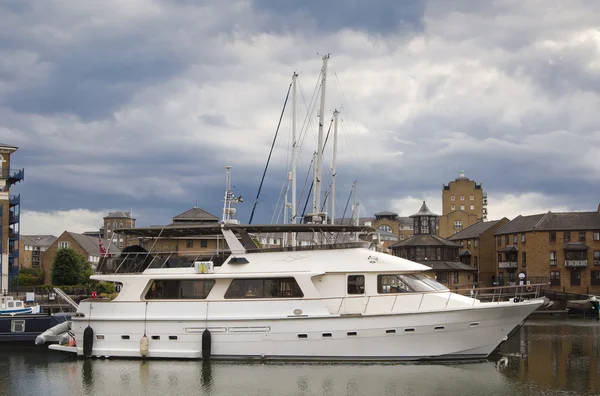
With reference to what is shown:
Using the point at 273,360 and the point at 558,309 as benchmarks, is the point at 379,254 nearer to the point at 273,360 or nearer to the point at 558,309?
the point at 273,360

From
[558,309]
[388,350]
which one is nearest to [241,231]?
[388,350]

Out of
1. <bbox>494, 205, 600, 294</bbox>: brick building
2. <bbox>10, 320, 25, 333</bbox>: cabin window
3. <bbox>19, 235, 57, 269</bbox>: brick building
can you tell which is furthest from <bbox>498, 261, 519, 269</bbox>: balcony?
<bbox>19, 235, 57, 269</bbox>: brick building

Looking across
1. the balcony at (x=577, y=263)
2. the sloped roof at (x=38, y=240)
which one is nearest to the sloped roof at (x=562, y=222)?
the balcony at (x=577, y=263)

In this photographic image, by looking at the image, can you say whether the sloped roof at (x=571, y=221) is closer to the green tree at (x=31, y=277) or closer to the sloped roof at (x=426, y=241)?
the sloped roof at (x=426, y=241)

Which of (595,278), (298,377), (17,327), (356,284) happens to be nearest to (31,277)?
(17,327)

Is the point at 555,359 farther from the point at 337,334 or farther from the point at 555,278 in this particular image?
the point at 555,278

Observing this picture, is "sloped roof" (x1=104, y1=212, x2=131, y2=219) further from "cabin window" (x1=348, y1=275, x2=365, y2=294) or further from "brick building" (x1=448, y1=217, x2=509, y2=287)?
"cabin window" (x1=348, y1=275, x2=365, y2=294)

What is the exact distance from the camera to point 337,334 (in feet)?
72.6

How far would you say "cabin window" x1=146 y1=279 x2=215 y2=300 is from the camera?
23562mm

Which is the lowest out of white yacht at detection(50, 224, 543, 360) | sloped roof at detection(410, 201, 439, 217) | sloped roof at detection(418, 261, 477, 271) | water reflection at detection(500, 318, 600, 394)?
water reflection at detection(500, 318, 600, 394)

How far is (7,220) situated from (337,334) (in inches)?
1487

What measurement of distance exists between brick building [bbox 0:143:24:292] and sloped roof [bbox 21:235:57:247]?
56745mm

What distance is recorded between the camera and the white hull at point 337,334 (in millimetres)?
21969

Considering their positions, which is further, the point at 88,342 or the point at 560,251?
the point at 560,251
